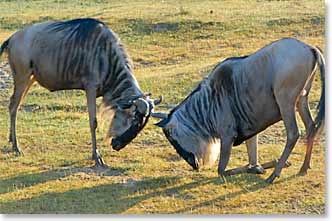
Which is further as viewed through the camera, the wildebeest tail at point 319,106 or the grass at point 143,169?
the wildebeest tail at point 319,106

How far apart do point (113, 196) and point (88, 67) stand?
1814 millimetres

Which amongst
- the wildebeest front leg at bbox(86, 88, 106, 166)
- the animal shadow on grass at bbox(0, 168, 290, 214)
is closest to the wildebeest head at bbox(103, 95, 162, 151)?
the wildebeest front leg at bbox(86, 88, 106, 166)

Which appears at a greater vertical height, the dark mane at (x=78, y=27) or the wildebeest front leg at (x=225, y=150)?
the dark mane at (x=78, y=27)

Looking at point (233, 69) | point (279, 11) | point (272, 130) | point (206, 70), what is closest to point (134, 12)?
point (279, 11)

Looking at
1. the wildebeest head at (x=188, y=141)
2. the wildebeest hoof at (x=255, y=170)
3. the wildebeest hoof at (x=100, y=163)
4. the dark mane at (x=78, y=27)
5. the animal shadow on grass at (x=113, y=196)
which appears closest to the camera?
the animal shadow on grass at (x=113, y=196)

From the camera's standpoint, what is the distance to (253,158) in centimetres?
797

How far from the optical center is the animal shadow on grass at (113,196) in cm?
699

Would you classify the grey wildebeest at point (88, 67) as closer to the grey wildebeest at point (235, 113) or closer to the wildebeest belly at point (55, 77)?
the wildebeest belly at point (55, 77)

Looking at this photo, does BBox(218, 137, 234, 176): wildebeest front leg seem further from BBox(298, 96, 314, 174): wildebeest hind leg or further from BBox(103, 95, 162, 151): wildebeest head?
BBox(103, 95, 162, 151): wildebeest head

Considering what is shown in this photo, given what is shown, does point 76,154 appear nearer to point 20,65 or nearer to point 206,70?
point 20,65

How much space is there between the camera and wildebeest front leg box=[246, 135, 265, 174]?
7820mm

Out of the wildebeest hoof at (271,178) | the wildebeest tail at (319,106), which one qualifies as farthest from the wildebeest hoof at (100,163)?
the wildebeest tail at (319,106)

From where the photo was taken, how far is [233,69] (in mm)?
7621

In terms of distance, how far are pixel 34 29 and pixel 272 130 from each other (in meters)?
3.23
